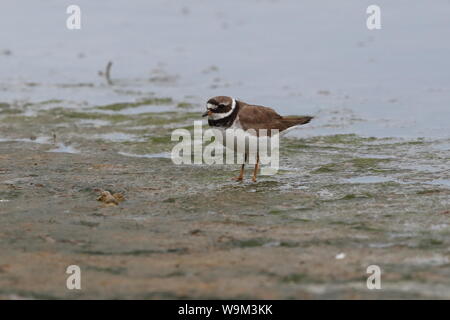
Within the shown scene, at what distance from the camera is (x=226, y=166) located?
10672 millimetres

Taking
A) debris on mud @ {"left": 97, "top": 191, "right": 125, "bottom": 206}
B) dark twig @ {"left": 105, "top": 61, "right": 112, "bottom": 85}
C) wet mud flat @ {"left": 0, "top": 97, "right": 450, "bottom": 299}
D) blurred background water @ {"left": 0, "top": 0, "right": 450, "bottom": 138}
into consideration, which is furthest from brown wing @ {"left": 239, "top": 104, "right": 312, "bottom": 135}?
dark twig @ {"left": 105, "top": 61, "right": 112, "bottom": 85}

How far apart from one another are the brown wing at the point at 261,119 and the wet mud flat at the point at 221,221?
0.56 m

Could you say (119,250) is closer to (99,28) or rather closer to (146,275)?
(146,275)

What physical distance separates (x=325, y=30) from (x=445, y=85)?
246 inches

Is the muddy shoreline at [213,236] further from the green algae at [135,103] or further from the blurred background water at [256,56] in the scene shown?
the green algae at [135,103]

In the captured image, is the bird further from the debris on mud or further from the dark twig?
the dark twig

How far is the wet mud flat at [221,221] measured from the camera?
6.12 m

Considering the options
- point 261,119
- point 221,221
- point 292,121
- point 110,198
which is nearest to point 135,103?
point 292,121

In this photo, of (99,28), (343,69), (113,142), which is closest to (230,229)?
(113,142)

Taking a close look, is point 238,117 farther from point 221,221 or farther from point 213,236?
point 213,236

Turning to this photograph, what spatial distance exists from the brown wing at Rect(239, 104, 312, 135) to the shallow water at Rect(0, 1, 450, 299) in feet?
1.88

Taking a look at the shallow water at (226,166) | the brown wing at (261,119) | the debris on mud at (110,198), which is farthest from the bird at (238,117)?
the debris on mud at (110,198)

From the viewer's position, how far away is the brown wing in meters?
9.72

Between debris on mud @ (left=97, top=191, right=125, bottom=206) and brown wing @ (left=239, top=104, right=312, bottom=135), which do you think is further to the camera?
brown wing @ (left=239, top=104, right=312, bottom=135)
